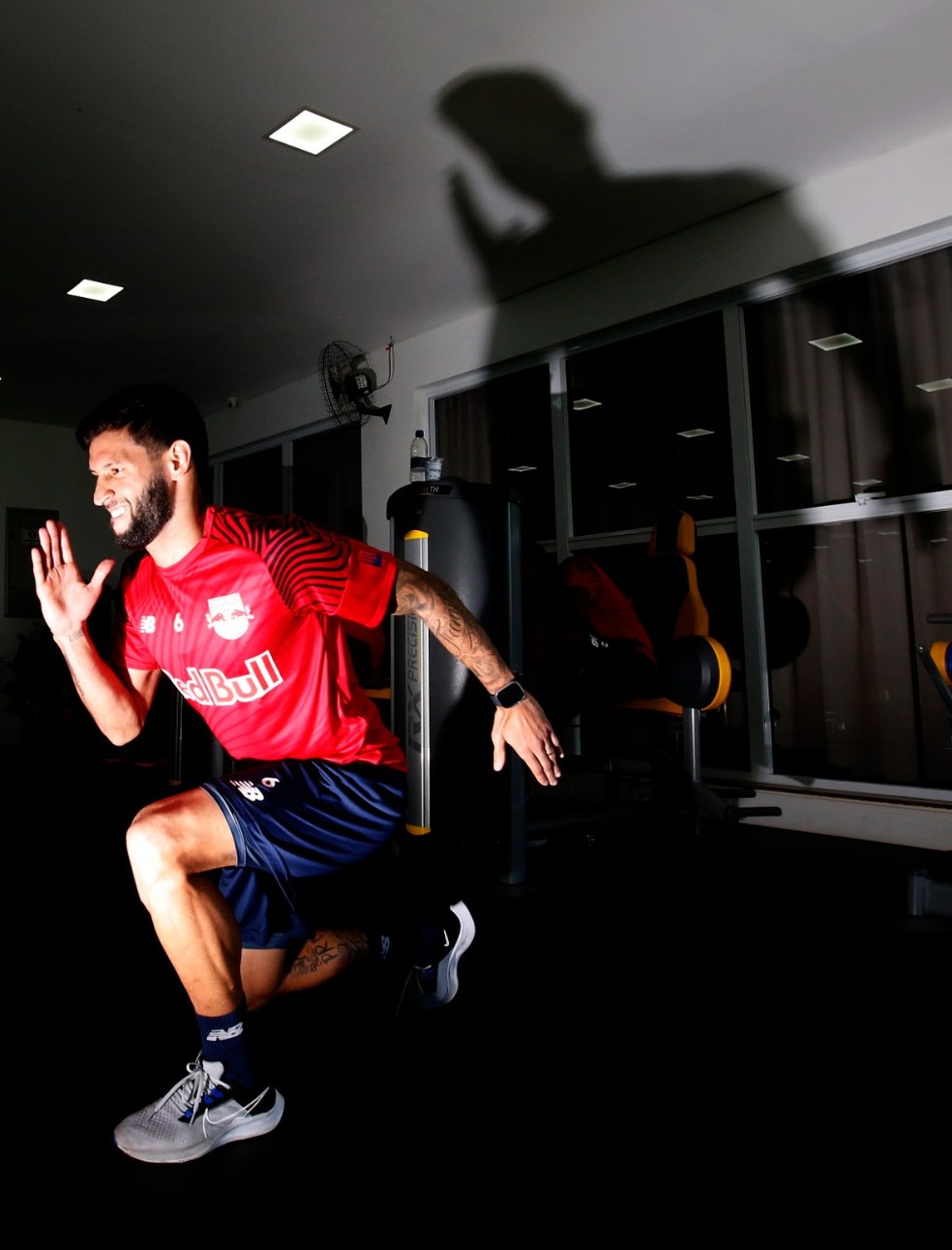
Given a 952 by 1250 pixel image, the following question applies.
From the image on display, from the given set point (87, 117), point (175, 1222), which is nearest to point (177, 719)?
point (87, 117)

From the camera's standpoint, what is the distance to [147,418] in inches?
59.3

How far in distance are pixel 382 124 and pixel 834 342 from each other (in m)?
1.98

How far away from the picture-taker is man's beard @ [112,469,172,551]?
1.47 m

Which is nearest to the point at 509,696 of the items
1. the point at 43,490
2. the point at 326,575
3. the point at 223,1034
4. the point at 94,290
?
the point at 326,575

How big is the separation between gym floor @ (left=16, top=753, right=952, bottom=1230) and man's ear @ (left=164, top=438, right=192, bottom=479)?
109 centimetres

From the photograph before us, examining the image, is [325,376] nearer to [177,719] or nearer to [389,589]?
[177,719]

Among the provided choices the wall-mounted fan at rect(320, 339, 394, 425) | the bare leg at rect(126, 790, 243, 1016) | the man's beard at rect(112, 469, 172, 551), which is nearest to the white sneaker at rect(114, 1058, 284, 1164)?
the bare leg at rect(126, 790, 243, 1016)

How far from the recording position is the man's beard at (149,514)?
1475 millimetres

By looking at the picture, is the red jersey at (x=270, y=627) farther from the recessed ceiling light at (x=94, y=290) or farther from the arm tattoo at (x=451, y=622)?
the recessed ceiling light at (x=94, y=290)

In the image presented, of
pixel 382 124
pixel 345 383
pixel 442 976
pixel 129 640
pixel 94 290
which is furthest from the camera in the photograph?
pixel 345 383

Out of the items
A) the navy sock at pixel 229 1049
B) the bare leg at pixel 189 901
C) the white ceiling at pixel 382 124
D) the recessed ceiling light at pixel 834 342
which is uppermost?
the white ceiling at pixel 382 124

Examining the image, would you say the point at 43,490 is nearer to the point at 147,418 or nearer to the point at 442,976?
the point at 147,418

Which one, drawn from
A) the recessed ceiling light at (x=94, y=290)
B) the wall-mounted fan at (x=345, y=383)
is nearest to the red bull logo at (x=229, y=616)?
the wall-mounted fan at (x=345, y=383)

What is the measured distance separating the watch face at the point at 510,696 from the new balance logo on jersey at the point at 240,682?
396 mm
